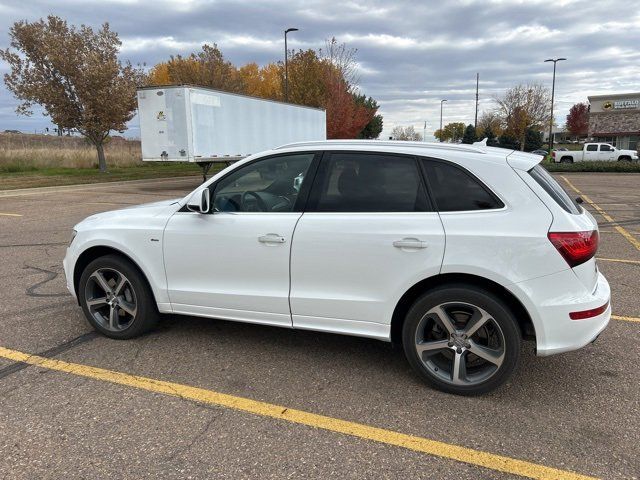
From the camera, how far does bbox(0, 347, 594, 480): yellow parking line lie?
2592 millimetres

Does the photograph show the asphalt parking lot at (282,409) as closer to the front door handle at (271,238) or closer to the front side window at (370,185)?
the front door handle at (271,238)

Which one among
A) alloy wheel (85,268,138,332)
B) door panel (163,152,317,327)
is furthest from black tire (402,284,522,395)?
alloy wheel (85,268,138,332)

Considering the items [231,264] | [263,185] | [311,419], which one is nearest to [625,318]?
[311,419]

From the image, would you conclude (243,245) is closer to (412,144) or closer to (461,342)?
(412,144)

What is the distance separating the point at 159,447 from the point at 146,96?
15811 mm

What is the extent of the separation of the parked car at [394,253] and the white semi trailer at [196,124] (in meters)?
12.9

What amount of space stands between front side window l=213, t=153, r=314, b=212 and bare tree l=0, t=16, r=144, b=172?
23.0 metres

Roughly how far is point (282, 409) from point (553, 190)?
90.4 inches

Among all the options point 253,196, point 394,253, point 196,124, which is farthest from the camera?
point 196,124

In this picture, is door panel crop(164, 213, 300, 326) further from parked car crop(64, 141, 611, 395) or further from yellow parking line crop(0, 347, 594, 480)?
yellow parking line crop(0, 347, 594, 480)

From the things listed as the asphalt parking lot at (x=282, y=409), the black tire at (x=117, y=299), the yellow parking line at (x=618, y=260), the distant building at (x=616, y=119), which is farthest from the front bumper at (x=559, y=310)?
the distant building at (x=616, y=119)

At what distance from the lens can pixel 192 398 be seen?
3275 mm

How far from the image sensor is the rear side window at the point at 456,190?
126 inches

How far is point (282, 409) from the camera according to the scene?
3.14m
